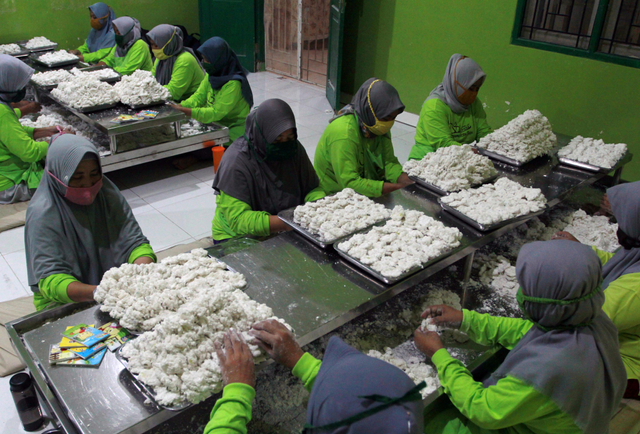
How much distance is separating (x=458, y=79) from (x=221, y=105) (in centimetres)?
242

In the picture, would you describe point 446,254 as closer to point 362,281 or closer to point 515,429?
point 362,281

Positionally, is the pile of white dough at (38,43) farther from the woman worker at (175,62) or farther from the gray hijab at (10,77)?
the gray hijab at (10,77)

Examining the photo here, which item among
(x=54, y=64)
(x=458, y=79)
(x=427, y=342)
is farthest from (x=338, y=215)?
(x=54, y=64)

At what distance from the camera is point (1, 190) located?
421cm

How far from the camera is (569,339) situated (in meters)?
1.56

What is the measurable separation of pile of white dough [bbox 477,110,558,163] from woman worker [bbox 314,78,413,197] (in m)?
0.75

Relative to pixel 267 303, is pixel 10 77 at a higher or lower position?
higher

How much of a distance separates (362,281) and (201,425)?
829 millimetres

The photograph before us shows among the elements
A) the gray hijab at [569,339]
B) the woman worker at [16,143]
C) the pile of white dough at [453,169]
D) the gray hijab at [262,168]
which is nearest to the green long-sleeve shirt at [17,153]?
the woman worker at [16,143]

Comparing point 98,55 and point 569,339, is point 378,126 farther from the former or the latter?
point 98,55

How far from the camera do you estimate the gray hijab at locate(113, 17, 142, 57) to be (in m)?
5.87

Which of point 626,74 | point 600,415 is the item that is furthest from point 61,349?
point 626,74

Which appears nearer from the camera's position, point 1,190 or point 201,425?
point 201,425

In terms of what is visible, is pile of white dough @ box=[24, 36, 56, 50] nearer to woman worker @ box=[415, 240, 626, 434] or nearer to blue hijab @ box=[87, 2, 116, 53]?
blue hijab @ box=[87, 2, 116, 53]
